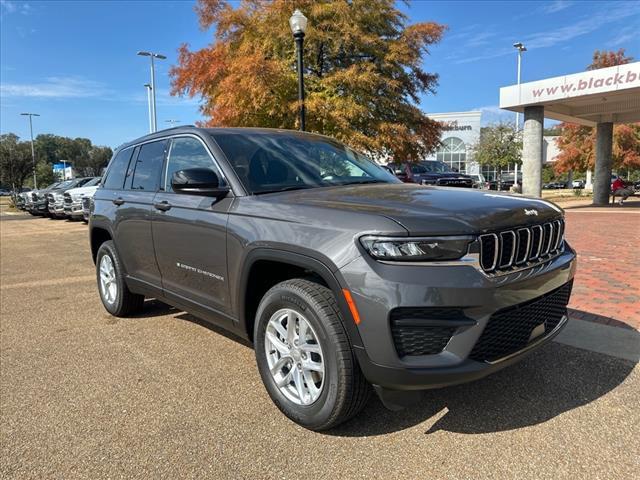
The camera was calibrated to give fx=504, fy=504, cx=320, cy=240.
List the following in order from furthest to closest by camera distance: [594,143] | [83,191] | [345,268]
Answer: [594,143]
[83,191]
[345,268]

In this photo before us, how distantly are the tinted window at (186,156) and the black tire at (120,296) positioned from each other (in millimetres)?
1302

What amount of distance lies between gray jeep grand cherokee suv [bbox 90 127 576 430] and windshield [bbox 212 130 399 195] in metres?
→ 0.01

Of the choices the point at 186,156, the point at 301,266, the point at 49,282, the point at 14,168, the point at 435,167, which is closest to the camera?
the point at 301,266

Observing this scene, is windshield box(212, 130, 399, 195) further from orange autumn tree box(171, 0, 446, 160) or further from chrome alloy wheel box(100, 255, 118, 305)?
orange autumn tree box(171, 0, 446, 160)

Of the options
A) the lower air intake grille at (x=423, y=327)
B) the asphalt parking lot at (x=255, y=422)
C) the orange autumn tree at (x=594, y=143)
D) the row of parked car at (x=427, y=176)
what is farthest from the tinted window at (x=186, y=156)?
the orange autumn tree at (x=594, y=143)

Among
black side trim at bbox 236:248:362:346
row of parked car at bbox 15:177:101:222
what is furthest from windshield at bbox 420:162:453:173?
black side trim at bbox 236:248:362:346

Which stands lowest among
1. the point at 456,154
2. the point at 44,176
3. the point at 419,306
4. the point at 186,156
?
the point at 419,306

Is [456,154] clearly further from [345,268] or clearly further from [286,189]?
[345,268]

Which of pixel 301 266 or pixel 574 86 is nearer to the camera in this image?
pixel 301 266

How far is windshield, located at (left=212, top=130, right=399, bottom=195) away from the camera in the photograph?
11.5 feet

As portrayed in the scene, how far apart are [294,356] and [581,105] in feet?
66.8

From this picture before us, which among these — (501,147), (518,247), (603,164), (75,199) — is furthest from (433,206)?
(501,147)

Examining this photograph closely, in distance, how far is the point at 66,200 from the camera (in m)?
19.4

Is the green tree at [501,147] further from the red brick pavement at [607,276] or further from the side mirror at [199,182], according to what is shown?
the side mirror at [199,182]
